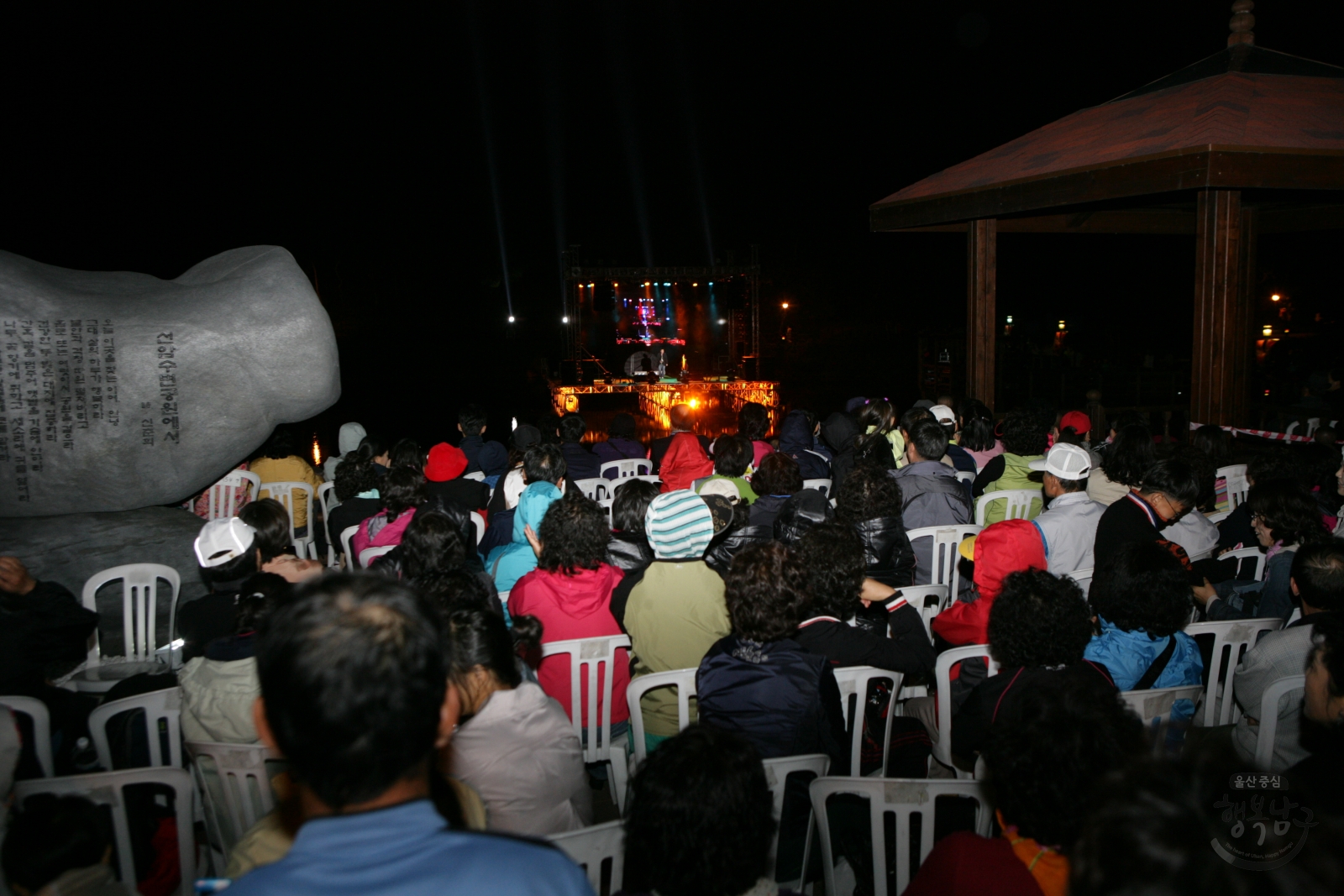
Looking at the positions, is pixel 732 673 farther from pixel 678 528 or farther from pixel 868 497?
pixel 868 497

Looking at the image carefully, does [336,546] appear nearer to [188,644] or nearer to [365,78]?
[188,644]

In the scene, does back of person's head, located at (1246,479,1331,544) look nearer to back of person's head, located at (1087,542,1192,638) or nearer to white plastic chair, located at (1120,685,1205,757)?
back of person's head, located at (1087,542,1192,638)

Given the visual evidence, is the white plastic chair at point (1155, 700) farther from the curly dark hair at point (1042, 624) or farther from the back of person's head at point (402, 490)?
the back of person's head at point (402, 490)

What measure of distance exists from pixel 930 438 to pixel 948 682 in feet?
6.48

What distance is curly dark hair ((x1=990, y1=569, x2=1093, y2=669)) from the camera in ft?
6.48

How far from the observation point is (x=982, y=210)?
610 cm

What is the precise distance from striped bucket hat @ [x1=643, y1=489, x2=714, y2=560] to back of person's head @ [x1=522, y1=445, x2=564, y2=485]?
5.35ft

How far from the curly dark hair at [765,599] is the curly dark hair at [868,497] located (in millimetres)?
1162

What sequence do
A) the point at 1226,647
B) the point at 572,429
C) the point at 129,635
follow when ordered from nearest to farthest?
the point at 1226,647 < the point at 129,635 < the point at 572,429

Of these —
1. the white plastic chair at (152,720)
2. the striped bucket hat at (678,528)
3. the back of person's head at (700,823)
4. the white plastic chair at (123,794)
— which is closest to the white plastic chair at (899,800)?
the back of person's head at (700,823)

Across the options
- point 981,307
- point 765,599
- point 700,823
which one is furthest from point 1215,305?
point 700,823

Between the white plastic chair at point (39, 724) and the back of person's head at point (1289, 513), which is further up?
the back of person's head at point (1289, 513)

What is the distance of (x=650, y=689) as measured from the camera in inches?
90.5

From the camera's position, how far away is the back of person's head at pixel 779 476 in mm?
3877
